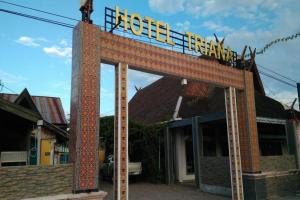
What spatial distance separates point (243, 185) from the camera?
37.6 ft

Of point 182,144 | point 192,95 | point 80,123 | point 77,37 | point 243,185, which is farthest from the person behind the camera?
point 182,144

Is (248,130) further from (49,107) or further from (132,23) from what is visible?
(49,107)

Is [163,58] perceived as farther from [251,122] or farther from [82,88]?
[251,122]

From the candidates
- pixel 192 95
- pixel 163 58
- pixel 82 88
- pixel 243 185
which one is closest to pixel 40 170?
pixel 82 88

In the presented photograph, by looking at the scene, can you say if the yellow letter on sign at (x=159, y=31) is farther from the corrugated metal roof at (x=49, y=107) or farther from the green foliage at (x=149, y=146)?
the green foliage at (x=149, y=146)

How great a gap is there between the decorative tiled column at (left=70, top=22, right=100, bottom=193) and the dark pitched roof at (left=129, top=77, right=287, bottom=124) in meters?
9.11

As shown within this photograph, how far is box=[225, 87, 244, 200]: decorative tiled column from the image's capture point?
1092 cm

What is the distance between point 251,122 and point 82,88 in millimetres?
7364

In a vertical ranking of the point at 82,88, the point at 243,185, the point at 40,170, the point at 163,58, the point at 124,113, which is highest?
the point at 163,58

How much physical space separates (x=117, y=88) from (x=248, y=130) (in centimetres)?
601

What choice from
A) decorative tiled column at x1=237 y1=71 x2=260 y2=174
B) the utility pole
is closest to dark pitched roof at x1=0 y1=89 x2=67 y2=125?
the utility pole

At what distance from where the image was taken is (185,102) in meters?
19.1

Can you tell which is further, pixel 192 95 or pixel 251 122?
pixel 192 95

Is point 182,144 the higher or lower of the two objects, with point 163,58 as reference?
lower
